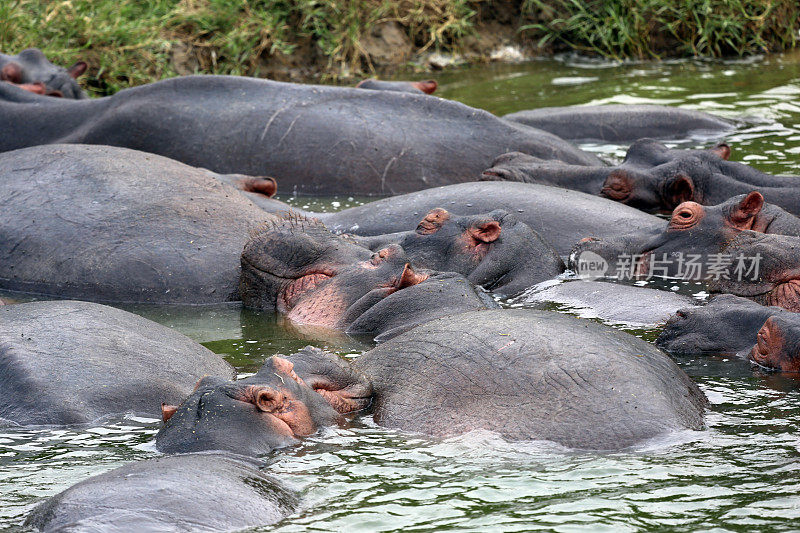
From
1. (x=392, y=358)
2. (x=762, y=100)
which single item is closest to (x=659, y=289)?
(x=392, y=358)

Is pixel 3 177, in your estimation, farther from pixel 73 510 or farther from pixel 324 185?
pixel 73 510

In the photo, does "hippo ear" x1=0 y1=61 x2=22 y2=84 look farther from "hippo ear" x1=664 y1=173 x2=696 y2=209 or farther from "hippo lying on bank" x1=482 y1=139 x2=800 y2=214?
"hippo ear" x1=664 y1=173 x2=696 y2=209

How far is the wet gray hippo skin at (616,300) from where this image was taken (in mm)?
6289

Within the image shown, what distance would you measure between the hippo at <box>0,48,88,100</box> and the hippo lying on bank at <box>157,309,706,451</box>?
6737mm

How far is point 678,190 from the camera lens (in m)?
8.47

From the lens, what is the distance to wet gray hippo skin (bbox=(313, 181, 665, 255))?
24.9ft

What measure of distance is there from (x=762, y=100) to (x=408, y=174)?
14.8 ft

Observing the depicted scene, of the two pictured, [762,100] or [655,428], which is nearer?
[655,428]

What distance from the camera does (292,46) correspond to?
14.2m

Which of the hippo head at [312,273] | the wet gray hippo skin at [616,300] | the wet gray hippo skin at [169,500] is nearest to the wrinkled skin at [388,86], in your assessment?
the hippo head at [312,273]

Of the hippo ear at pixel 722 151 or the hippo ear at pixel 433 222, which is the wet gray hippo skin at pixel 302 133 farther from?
the hippo ear at pixel 433 222

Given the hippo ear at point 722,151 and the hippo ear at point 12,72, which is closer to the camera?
the hippo ear at point 722,151

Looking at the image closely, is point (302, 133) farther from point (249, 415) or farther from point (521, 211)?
point (249, 415)

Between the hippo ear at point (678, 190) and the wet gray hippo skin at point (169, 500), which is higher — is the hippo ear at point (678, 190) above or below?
above
